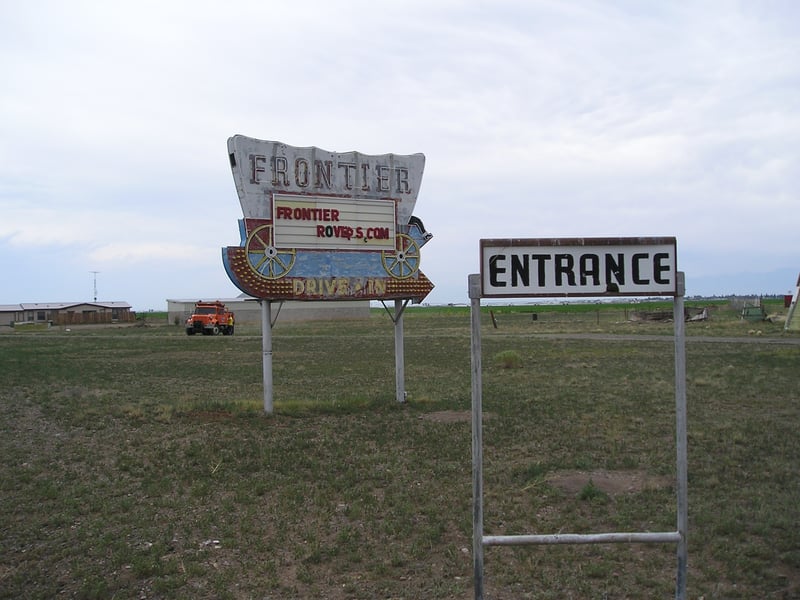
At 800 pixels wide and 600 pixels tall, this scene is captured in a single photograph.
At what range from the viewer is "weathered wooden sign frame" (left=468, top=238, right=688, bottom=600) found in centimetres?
433

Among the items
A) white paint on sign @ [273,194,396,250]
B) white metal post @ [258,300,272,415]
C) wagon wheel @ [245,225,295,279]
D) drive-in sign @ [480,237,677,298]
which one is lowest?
white metal post @ [258,300,272,415]

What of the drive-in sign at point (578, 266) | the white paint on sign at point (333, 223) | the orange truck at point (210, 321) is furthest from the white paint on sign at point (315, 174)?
the orange truck at point (210, 321)

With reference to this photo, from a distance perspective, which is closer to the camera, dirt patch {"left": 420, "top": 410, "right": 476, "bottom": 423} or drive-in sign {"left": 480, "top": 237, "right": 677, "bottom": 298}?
drive-in sign {"left": 480, "top": 237, "right": 677, "bottom": 298}

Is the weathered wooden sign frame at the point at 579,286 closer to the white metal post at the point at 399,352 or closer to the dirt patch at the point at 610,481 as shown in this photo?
the dirt patch at the point at 610,481

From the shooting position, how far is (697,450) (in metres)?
9.27

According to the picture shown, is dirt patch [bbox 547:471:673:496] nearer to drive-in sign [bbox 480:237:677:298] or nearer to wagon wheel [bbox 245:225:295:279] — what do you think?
drive-in sign [bbox 480:237:677:298]

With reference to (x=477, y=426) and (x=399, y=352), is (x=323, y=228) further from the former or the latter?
(x=477, y=426)

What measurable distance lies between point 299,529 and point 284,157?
25.6 feet

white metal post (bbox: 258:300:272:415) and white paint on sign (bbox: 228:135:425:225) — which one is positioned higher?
white paint on sign (bbox: 228:135:425:225)

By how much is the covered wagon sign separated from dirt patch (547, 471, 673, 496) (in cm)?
611

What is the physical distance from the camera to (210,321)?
163 ft

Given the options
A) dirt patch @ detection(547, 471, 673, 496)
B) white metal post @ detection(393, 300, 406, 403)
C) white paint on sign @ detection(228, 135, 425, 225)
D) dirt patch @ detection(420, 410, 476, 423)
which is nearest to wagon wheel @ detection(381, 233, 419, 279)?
white paint on sign @ detection(228, 135, 425, 225)

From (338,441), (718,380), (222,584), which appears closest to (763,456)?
(338,441)

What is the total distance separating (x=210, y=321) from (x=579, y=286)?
47.5 m
